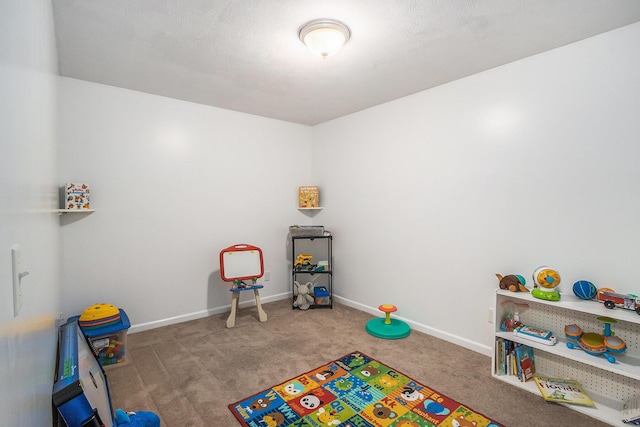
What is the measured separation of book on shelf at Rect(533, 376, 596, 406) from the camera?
2039 millimetres

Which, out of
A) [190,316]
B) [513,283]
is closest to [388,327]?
[513,283]

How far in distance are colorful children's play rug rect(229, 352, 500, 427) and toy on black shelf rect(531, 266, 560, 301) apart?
90cm

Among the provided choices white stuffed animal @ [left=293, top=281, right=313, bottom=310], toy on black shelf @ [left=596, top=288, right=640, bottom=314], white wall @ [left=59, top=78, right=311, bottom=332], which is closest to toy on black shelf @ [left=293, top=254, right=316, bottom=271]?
white stuffed animal @ [left=293, top=281, right=313, bottom=310]

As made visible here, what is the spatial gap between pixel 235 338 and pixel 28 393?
8.20 ft

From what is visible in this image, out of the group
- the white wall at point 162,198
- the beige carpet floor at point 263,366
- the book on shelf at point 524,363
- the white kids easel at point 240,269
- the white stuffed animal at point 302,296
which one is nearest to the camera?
the beige carpet floor at point 263,366

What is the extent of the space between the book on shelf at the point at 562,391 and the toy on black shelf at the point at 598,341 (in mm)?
306

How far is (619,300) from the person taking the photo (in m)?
1.93

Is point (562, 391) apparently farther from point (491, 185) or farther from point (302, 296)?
point (302, 296)

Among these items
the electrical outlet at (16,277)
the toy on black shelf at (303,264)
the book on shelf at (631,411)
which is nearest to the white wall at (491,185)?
the toy on black shelf at (303,264)

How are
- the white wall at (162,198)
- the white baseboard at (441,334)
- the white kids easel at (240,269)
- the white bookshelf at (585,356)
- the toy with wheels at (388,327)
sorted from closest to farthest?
the white bookshelf at (585,356)
the white baseboard at (441,334)
the white wall at (162,198)
the toy with wheels at (388,327)
the white kids easel at (240,269)

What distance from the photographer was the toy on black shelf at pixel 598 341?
1.98m

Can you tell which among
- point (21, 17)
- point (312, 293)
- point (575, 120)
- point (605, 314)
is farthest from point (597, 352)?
point (21, 17)

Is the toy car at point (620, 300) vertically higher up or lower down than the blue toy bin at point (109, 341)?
higher up

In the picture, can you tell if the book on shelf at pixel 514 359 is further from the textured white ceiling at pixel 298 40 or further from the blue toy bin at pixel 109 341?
the blue toy bin at pixel 109 341
